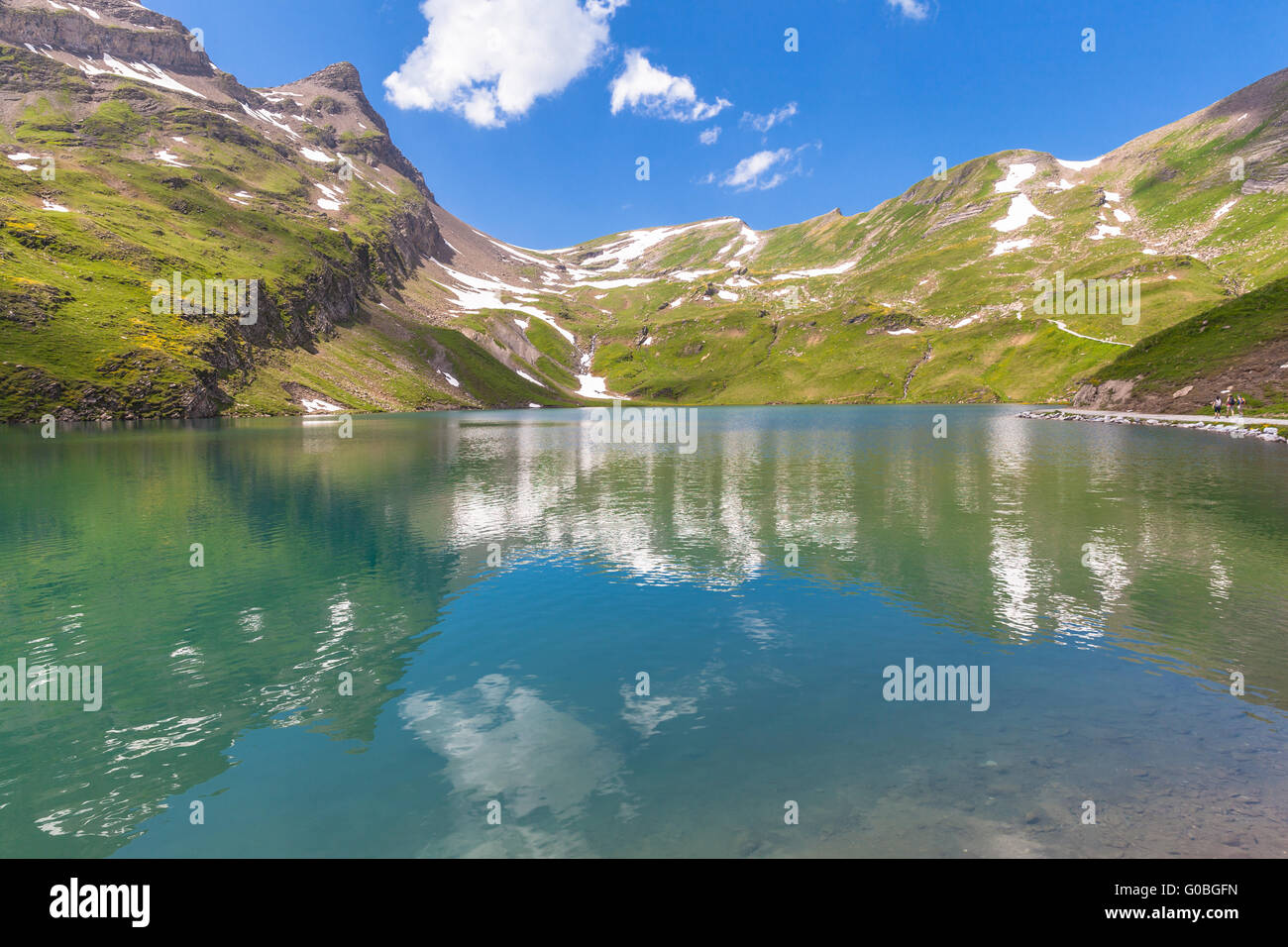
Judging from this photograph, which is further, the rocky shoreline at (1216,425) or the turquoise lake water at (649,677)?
the rocky shoreline at (1216,425)

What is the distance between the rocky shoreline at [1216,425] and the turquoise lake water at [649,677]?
51.3 m

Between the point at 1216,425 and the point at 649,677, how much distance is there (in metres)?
121

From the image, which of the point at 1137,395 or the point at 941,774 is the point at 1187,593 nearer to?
the point at 941,774

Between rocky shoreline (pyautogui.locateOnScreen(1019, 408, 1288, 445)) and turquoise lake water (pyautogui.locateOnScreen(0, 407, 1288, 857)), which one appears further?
rocky shoreline (pyautogui.locateOnScreen(1019, 408, 1288, 445))

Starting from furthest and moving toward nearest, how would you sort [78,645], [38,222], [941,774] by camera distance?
1. [38,222]
2. [78,645]
3. [941,774]

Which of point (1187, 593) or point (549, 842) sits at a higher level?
point (1187, 593)

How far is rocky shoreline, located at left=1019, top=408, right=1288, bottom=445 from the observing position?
81856 mm

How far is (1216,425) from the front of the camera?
316 feet

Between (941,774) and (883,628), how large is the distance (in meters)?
9.88

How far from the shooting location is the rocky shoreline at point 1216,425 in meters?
81.9

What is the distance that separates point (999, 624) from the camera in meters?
24.0

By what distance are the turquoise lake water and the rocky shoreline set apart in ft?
168
